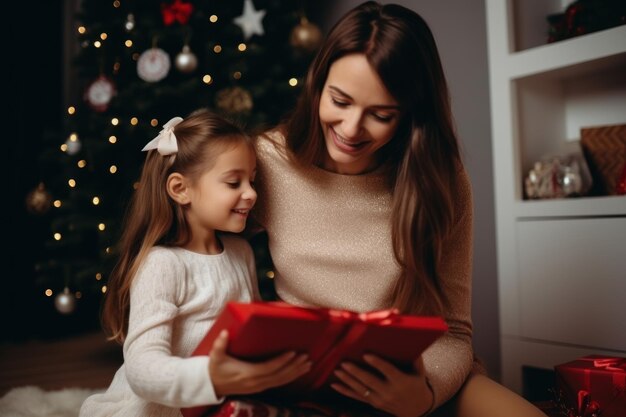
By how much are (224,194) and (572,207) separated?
1.14 metres

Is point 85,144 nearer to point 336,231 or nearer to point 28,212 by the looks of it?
point 28,212

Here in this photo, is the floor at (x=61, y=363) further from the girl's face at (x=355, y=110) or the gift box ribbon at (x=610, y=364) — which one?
the gift box ribbon at (x=610, y=364)

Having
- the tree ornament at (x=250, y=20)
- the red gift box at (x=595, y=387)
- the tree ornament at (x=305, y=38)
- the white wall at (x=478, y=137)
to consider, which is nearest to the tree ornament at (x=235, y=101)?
the tree ornament at (x=305, y=38)

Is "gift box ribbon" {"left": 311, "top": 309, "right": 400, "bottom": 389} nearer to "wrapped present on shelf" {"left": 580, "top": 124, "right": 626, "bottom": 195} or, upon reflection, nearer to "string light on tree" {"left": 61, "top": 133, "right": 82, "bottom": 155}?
"wrapped present on shelf" {"left": 580, "top": 124, "right": 626, "bottom": 195}

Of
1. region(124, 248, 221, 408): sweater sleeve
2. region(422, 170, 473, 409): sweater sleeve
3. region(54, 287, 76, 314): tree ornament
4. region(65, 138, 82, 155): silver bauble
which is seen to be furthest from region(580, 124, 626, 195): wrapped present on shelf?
region(54, 287, 76, 314): tree ornament

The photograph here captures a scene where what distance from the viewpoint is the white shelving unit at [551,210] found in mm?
1760

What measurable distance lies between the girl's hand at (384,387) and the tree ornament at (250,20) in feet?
7.42

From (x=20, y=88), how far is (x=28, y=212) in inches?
26.6

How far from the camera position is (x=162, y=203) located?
129cm

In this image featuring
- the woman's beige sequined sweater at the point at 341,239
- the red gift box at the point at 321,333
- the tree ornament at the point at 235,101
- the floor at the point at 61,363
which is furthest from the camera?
the tree ornament at the point at 235,101

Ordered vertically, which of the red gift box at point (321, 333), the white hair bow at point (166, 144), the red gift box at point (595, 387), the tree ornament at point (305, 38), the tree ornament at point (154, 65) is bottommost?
the red gift box at point (595, 387)

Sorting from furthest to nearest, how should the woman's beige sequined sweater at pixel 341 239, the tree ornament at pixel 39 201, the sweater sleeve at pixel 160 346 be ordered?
1. the tree ornament at pixel 39 201
2. the woman's beige sequined sweater at pixel 341 239
3. the sweater sleeve at pixel 160 346

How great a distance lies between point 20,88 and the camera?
124 inches

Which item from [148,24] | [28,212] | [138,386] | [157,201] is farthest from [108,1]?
[138,386]
